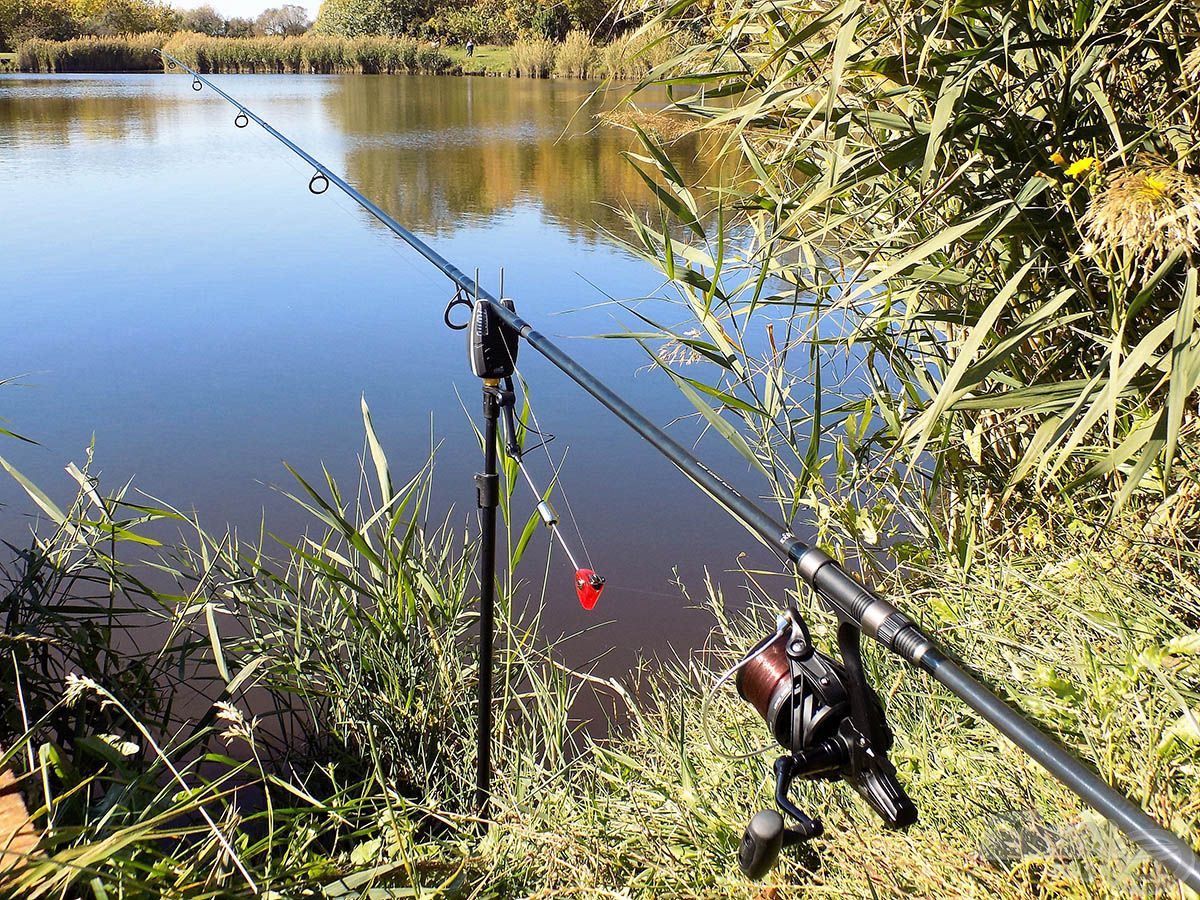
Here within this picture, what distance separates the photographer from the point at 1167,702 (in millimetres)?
1248

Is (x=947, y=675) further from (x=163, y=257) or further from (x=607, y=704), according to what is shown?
(x=163, y=257)

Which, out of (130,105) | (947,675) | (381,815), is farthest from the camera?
(130,105)

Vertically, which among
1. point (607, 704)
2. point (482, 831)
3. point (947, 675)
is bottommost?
point (607, 704)

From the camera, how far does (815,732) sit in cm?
90

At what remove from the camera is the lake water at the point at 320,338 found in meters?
3.08

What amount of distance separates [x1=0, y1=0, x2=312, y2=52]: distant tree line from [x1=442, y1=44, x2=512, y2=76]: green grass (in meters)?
7.48

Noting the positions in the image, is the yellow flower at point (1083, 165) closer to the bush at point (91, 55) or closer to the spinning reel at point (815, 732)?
the spinning reel at point (815, 732)

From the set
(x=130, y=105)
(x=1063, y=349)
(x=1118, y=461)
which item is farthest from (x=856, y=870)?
(x=130, y=105)

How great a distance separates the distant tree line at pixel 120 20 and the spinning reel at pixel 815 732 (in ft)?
103

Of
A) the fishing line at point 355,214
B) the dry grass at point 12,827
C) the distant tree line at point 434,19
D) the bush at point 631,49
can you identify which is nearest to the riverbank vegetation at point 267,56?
the distant tree line at point 434,19

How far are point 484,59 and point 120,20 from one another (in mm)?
15748

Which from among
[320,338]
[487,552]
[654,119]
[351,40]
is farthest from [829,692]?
[351,40]

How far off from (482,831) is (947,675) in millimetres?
1178

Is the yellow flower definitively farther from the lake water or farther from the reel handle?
the reel handle
